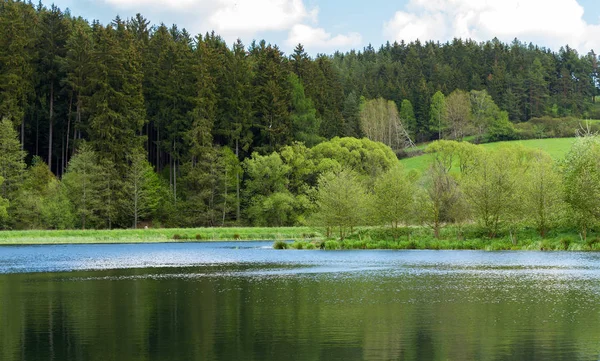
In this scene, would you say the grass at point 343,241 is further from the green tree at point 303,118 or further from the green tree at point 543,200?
the green tree at point 303,118

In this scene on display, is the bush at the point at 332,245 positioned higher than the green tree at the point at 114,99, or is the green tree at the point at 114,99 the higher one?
the green tree at the point at 114,99

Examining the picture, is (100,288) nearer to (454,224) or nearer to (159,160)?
(454,224)

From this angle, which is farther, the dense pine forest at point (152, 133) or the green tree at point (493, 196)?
the dense pine forest at point (152, 133)

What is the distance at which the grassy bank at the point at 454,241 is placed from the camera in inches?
2759

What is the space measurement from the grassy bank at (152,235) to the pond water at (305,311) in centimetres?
3359

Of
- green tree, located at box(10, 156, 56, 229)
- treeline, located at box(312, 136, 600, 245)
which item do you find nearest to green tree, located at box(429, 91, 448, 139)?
treeline, located at box(312, 136, 600, 245)

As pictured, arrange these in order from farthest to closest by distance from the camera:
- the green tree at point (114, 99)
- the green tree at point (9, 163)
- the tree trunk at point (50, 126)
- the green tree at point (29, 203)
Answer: the tree trunk at point (50, 126) → the green tree at point (114, 99) → the green tree at point (9, 163) → the green tree at point (29, 203)

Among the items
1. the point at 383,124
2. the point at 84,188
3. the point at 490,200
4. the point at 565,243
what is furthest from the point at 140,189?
the point at 383,124

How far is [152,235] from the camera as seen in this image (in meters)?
97.9

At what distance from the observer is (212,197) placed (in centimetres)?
11175

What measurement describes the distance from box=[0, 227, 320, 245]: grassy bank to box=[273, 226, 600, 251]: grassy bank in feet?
39.7

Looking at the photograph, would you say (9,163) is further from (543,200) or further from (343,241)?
(543,200)

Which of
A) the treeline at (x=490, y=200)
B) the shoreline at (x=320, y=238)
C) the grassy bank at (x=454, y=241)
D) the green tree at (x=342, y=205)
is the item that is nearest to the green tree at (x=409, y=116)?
the shoreline at (x=320, y=238)

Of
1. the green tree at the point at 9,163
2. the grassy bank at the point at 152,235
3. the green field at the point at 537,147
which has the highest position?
the green field at the point at 537,147
